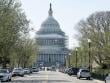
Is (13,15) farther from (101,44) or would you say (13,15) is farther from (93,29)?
(93,29)

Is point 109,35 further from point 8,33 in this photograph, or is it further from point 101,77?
point 8,33

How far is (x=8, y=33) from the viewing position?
52.1 meters

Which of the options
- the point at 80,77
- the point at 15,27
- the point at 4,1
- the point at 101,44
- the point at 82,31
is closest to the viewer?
the point at 4,1

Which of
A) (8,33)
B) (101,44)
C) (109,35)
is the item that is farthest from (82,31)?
(8,33)

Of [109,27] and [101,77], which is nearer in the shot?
[101,77]

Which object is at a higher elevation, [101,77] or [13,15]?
[13,15]

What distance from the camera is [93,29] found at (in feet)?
290

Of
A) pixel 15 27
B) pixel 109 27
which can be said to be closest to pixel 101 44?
pixel 109 27

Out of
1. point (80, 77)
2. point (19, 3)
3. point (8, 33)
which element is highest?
point (19, 3)

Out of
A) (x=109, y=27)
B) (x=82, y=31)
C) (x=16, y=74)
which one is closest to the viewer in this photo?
(x=16, y=74)

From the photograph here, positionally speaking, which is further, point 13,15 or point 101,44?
point 101,44

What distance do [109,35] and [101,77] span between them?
12157 millimetres

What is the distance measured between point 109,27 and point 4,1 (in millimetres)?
42079

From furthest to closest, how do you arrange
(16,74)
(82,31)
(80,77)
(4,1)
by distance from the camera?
1. (82,31)
2. (16,74)
3. (80,77)
4. (4,1)
